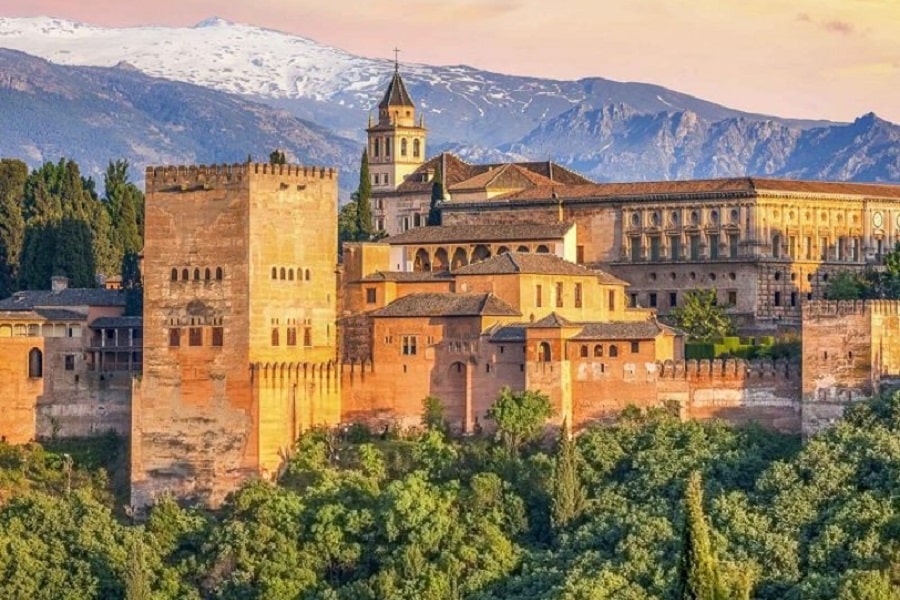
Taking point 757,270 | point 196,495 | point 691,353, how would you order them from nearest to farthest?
point 196,495
point 691,353
point 757,270

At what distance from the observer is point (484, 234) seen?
75.0 meters

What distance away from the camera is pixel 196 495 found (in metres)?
65.1

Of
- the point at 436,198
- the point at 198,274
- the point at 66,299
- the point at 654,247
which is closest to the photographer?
the point at 198,274

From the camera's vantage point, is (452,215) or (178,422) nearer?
(178,422)

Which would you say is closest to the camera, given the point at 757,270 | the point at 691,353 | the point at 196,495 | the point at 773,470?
the point at 773,470

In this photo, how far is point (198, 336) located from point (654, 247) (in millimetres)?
19269

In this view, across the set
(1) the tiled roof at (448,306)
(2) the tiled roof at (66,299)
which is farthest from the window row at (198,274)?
(2) the tiled roof at (66,299)

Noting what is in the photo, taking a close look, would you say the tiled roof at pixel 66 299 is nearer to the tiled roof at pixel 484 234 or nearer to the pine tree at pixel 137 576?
the tiled roof at pixel 484 234

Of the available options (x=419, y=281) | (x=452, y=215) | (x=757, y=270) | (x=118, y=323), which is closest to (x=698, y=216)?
(x=757, y=270)

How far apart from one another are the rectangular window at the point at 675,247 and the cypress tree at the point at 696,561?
28026mm

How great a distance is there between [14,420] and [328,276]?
9.67m

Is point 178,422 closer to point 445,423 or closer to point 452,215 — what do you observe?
point 445,423

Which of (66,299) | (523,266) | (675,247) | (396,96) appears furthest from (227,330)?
(396,96)

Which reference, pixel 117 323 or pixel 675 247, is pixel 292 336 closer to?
pixel 117 323
